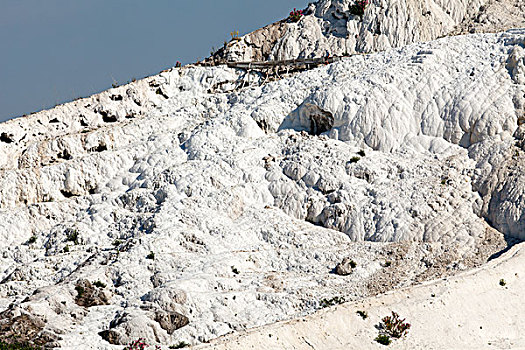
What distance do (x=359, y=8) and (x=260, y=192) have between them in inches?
864

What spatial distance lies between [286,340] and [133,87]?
29.6 metres

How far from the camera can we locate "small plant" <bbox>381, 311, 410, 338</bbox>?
21.5 metres

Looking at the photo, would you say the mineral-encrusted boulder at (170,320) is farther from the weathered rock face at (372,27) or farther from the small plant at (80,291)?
the weathered rock face at (372,27)

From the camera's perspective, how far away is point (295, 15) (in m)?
51.3

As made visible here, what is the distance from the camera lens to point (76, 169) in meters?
→ 38.6

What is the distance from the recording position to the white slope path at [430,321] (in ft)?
69.7

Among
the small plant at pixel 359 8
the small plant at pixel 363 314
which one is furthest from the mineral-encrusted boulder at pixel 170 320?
the small plant at pixel 359 8

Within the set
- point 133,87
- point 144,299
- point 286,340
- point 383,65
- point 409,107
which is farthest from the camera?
point 133,87

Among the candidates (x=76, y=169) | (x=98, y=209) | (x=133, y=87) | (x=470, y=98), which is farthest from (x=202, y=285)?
(x=133, y=87)

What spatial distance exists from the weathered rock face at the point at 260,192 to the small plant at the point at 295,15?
1045cm

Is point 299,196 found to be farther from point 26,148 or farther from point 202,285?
point 26,148

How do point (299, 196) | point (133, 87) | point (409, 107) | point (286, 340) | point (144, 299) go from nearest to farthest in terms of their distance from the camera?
point (286, 340) → point (144, 299) → point (299, 196) → point (409, 107) → point (133, 87)

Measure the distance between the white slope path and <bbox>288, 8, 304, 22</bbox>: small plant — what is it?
1281 inches

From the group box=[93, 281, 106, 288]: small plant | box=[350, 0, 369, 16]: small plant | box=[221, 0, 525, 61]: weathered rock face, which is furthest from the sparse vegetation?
box=[350, 0, 369, 16]: small plant
